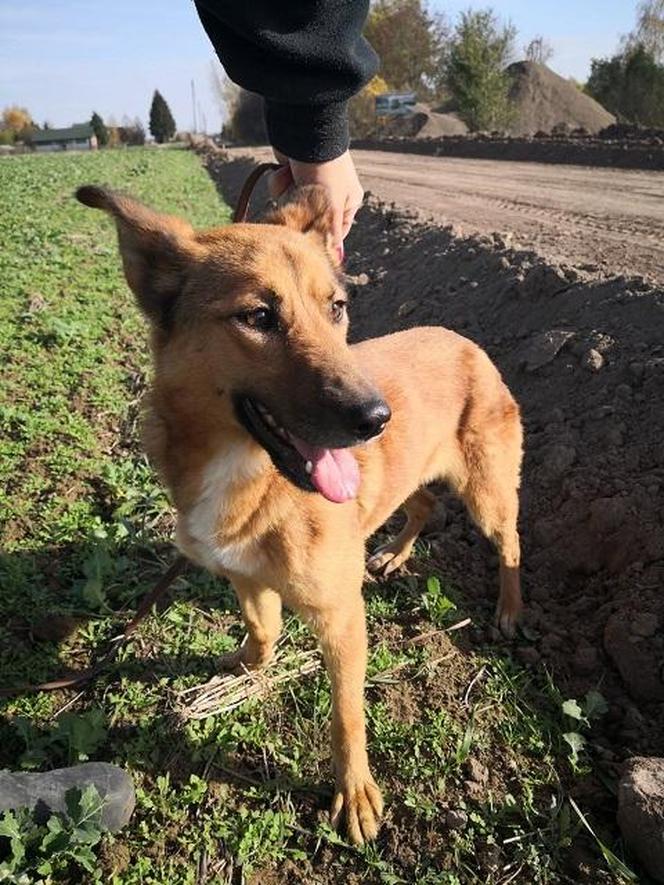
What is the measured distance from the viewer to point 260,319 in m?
2.60

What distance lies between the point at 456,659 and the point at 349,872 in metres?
1.24

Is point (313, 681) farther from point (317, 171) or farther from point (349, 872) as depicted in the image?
point (317, 171)

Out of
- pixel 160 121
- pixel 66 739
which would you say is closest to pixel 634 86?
pixel 66 739

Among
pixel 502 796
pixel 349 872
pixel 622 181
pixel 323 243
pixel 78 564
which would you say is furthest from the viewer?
pixel 622 181

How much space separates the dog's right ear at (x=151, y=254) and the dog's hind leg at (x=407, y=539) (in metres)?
2.12

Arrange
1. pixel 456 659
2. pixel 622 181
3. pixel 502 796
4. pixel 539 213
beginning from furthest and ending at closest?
1. pixel 622 181
2. pixel 539 213
3. pixel 456 659
4. pixel 502 796

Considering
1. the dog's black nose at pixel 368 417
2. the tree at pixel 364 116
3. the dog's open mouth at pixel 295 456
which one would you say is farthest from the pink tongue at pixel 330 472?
the tree at pixel 364 116

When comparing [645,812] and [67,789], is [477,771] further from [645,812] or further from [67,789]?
[67,789]

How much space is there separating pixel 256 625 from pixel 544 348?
322 cm

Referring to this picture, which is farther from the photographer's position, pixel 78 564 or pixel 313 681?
pixel 78 564

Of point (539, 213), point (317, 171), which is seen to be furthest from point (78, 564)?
point (539, 213)

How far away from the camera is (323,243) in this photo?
127 inches

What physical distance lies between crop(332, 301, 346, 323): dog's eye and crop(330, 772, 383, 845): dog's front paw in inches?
74.9

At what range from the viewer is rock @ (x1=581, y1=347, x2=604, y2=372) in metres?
4.75
